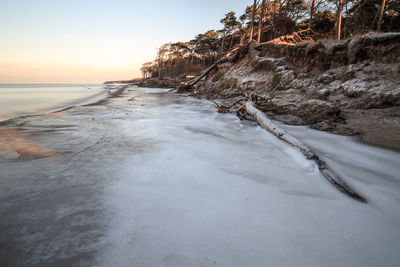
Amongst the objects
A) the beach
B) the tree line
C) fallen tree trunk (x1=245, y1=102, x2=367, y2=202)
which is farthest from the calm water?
the tree line

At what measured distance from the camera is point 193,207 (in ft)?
5.30

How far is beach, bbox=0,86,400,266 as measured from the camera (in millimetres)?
1147

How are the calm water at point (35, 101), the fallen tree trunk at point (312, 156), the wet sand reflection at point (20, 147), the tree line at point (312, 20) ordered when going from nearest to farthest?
1. the fallen tree trunk at point (312, 156)
2. the wet sand reflection at point (20, 147)
3. the calm water at point (35, 101)
4. the tree line at point (312, 20)

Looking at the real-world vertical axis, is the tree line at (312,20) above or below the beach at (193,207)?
above

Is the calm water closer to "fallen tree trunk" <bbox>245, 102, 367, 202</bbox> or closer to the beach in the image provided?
the beach

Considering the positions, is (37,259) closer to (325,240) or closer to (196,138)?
(325,240)

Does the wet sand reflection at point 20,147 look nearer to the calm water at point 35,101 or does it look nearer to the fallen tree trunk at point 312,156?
the fallen tree trunk at point 312,156

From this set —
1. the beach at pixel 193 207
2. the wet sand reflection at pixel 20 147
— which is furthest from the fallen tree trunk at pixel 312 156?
the wet sand reflection at pixel 20 147

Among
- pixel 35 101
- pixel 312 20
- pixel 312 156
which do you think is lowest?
pixel 312 156

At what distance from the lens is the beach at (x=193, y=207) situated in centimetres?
115

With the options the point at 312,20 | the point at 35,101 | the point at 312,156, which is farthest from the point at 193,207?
the point at 312,20

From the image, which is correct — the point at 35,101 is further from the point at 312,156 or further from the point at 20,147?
the point at 312,156

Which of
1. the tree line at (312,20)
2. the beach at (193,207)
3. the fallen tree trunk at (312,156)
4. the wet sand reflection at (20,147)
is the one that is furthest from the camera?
the tree line at (312,20)

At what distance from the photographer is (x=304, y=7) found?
839 inches
